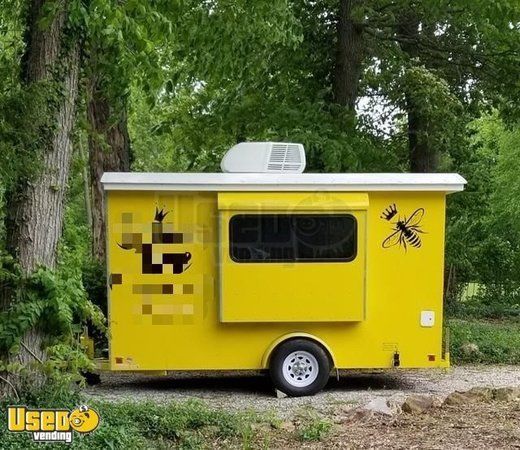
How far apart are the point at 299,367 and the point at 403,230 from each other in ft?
6.36

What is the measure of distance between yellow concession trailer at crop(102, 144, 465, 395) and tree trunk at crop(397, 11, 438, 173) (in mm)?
3866

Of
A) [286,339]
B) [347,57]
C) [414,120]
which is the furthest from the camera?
[414,120]

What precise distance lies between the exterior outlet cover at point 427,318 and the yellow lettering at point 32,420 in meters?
4.57

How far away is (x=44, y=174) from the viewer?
6.36m

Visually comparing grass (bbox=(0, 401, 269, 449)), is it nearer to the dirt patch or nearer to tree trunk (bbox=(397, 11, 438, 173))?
the dirt patch

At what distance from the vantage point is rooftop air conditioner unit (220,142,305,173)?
8.89 meters

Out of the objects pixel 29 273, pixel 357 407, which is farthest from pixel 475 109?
pixel 29 273

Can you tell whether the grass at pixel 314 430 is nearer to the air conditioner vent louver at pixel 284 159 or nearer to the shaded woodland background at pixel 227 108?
the shaded woodland background at pixel 227 108

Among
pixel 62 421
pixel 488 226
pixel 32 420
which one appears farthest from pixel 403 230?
pixel 488 226

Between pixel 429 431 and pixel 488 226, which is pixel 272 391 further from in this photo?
pixel 488 226

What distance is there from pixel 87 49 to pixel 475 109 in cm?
901

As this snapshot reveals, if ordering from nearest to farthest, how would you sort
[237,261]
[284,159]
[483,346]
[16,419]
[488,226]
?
[16,419], [237,261], [284,159], [483,346], [488,226]

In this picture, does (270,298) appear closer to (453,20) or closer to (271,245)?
(271,245)

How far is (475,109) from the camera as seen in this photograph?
14.0m
